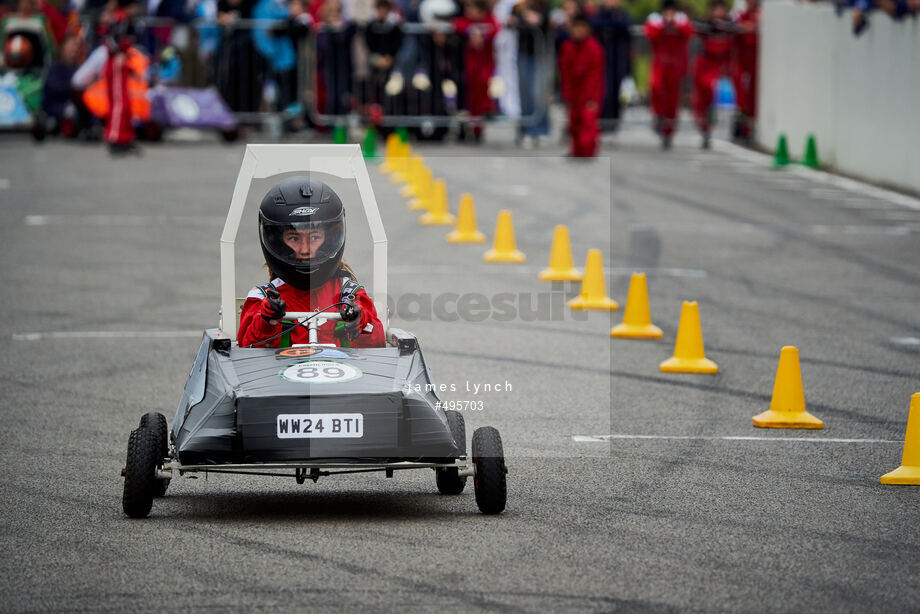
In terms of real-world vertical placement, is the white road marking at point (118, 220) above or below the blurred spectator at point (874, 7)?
below

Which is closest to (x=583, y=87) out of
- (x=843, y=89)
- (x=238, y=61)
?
(x=843, y=89)

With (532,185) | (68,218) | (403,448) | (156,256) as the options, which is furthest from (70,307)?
(532,185)

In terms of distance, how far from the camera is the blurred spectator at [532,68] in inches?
1169

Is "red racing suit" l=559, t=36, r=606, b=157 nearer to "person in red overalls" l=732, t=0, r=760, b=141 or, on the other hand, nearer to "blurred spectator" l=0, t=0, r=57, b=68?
"person in red overalls" l=732, t=0, r=760, b=141

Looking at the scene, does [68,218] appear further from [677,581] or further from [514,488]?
[677,581]

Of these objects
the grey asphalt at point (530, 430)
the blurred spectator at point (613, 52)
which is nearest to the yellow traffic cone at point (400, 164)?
the grey asphalt at point (530, 430)

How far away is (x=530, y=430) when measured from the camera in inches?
367

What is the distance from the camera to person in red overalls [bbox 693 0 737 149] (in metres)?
30.4

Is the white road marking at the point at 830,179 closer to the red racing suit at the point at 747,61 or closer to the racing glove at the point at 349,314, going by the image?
the red racing suit at the point at 747,61

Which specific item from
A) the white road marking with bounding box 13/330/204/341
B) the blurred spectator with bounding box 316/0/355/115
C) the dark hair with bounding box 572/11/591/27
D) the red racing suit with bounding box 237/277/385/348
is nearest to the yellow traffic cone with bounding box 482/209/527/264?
the white road marking with bounding box 13/330/204/341

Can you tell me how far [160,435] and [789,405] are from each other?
3.93 meters

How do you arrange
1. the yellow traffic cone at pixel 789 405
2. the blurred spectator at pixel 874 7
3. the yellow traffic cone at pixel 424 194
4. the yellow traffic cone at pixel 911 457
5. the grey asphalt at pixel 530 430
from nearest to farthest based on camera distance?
the grey asphalt at pixel 530 430
the yellow traffic cone at pixel 911 457
the yellow traffic cone at pixel 789 405
the yellow traffic cone at pixel 424 194
the blurred spectator at pixel 874 7

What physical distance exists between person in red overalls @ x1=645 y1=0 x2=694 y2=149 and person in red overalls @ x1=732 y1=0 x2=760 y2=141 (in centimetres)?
119

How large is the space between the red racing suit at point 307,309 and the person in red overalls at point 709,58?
22785 mm
